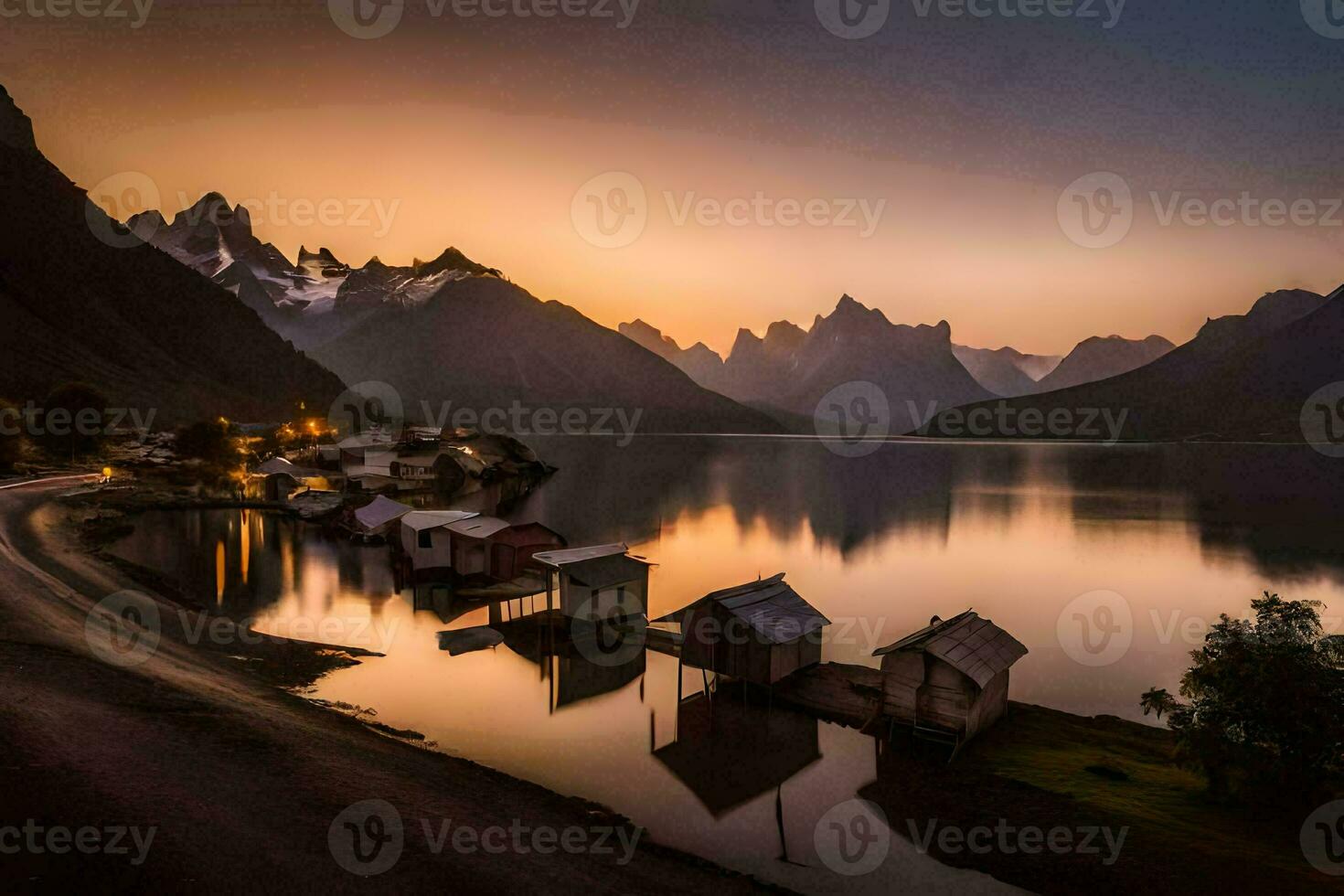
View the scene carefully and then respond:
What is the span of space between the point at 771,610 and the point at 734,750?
6867mm

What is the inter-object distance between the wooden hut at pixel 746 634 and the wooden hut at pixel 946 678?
17.1 ft

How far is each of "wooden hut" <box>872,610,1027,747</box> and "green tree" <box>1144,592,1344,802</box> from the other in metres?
6.53

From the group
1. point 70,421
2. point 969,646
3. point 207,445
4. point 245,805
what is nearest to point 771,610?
point 969,646

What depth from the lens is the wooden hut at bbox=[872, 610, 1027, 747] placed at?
25812mm

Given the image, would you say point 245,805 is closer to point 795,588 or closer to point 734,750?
point 734,750

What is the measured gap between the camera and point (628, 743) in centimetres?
2792

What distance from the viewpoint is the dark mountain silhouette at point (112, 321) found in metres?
126

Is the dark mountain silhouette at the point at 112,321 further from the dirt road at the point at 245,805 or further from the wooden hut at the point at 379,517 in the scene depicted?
the dirt road at the point at 245,805

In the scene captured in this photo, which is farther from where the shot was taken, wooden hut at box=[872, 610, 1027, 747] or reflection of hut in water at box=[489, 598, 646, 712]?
reflection of hut in water at box=[489, 598, 646, 712]

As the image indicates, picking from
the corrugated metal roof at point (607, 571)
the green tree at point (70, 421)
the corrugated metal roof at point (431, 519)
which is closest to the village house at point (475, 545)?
the corrugated metal roof at point (431, 519)

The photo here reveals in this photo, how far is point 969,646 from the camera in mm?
26375

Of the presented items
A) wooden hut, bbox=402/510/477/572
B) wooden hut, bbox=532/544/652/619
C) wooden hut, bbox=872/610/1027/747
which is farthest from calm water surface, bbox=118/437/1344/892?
wooden hut, bbox=532/544/652/619

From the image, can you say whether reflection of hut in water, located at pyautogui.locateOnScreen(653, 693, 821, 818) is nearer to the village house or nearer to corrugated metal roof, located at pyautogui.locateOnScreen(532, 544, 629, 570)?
corrugated metal roof, located at pyautogui.locateOnScreen(532, 544, 629, 570)

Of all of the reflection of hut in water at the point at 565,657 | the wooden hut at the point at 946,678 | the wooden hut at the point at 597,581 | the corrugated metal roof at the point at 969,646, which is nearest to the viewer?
the corrugated metal roof at the point at 969,646
